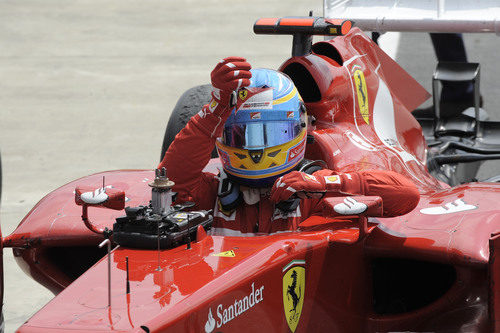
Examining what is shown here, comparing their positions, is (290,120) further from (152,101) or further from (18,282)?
(152,101)

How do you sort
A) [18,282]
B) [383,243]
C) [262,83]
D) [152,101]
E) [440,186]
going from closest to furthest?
[383,243]
[262,83]
[440,186]
[18,282]
[152,101]

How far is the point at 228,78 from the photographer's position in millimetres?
3973

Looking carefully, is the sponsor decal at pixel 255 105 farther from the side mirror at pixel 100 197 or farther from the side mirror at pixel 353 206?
the side mirror at pixel 100 197

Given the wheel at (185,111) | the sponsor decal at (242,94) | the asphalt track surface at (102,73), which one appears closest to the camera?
the sponsor decal at (242,94)

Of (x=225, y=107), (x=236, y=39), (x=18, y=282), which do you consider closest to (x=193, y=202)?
(x=225, y=107)

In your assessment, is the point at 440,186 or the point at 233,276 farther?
the point at 440,186

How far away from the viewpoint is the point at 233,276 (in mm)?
3307

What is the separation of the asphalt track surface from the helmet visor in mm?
1946

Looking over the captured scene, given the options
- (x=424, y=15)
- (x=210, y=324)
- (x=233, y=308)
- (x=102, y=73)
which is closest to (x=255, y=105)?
(x=233, y=308)

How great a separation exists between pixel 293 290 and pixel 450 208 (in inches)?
39.3

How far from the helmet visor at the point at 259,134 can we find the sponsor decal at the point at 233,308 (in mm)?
828

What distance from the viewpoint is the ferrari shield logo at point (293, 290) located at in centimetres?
354

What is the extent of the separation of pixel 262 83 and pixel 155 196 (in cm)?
88

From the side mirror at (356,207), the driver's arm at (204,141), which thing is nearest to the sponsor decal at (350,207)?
the side mirror at (356,207)
